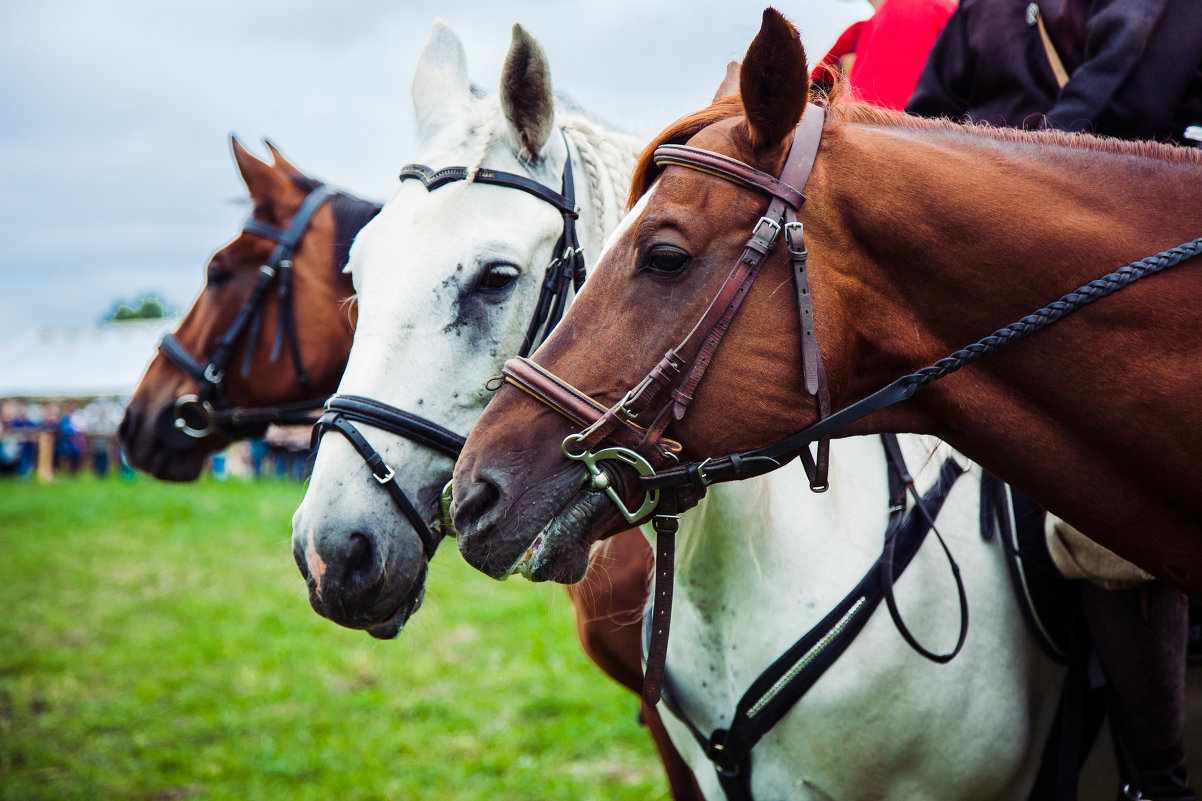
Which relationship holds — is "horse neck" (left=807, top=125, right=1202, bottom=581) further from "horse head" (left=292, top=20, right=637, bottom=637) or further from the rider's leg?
"horse head" (left=292, top=20, right=637, bottom=637)

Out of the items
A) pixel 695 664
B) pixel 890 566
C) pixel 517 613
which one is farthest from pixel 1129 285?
pixel 517 613

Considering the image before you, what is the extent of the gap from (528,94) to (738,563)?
155 cm

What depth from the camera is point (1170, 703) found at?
2188 mm

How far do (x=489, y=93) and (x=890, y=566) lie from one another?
79.5 inches

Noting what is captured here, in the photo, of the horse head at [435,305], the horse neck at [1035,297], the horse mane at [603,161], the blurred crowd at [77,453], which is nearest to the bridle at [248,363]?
the horse head at [435,305]

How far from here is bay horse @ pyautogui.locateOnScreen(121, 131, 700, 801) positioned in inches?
156

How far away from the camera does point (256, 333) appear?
13.3ft

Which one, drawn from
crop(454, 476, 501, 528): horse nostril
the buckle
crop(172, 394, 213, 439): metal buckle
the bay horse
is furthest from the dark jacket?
crop(172, 394, 213, 439): metal buckle

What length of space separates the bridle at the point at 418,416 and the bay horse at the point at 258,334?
1535mm

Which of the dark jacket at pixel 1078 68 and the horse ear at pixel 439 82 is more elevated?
the dark jacket at pixel 1078 68

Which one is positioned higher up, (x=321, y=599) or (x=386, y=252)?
(x=386, y=252)

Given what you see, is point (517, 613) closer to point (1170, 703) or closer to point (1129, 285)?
point (1170, 703)

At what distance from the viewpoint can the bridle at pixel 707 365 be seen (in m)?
1.58

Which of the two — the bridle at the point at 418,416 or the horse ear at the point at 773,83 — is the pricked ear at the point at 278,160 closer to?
the bridle at the point at 418,416
